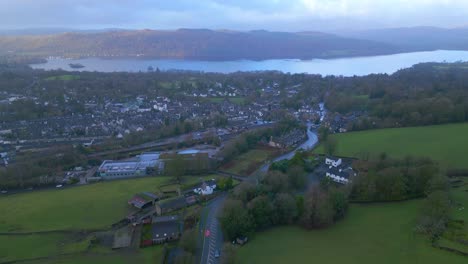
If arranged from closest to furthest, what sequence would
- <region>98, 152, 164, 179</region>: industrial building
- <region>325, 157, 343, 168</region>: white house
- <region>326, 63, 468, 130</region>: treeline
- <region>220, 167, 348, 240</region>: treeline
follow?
<region>220, 167, 348, 240</region>: treeline
<region>325, 157, 343, 168</region>: white house
<region>98, 152, 164, 179</region>: industrial building
<region>326, 63, 468, 130</region>: treeline

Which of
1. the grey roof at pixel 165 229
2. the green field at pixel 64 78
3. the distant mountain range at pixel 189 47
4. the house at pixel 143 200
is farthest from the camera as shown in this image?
the distant mountain range at pixel 189 47

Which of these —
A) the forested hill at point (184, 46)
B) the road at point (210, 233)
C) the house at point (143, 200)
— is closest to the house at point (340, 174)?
the road at point (210, 233)

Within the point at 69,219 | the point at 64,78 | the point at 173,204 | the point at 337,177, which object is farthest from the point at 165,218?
the point at 64,78

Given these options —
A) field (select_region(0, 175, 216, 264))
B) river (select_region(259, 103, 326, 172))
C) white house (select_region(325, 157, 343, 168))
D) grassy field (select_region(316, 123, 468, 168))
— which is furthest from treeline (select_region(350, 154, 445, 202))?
field (select_region(0, 175, 216, 264))

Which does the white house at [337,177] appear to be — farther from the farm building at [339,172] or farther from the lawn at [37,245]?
the lawn at [37,245]

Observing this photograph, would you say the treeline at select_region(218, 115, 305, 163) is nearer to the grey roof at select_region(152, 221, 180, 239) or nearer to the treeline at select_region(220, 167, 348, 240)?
the treeline at select_region(220, 167, 348, 240)

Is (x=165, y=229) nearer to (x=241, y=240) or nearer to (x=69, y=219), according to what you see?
(x=241, y=240)
